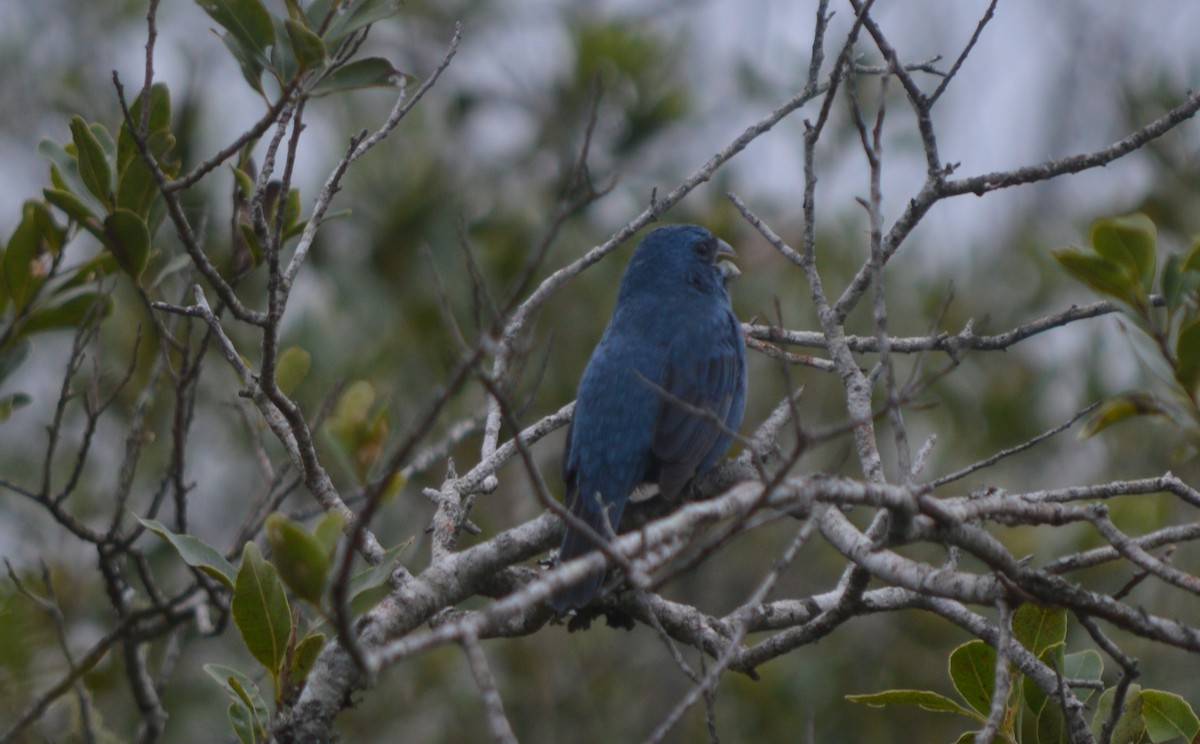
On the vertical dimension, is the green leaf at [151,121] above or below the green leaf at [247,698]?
above

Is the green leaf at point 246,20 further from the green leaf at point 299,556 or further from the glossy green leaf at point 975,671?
the glossy green leaf at point 975,671

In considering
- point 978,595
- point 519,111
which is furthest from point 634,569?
point 519,111

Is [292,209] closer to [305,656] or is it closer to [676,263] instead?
[305,656]

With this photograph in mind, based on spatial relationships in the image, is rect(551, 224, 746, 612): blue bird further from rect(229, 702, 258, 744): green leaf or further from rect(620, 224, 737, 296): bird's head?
rect(229, 702, 258, 744): green leaf

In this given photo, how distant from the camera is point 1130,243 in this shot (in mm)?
2426

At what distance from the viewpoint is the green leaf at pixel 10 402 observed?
13.0ft

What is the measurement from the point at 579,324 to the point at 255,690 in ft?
17.4

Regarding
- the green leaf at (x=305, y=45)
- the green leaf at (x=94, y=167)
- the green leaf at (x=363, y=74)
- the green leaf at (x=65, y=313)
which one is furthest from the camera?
the green leaf at (x=65, y=313)

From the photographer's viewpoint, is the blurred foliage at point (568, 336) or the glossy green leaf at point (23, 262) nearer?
the glossy green leaf at point (23, 262)

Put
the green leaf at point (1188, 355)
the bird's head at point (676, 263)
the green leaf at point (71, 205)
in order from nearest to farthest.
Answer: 1. the green leaf at point (1188, 355)
2. the green leaf at point (71, 205)
3. the bird's head at point (676, 263)

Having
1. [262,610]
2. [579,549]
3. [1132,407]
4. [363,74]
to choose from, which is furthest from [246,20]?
[1132,407]

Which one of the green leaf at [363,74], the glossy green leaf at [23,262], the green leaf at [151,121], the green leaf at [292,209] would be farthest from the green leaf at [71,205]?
the green leaf at [363,74]

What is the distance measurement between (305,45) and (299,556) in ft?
4.91

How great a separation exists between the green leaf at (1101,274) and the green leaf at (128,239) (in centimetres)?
270
